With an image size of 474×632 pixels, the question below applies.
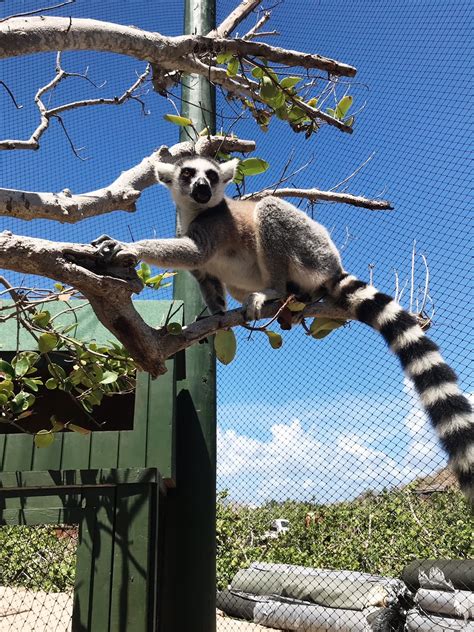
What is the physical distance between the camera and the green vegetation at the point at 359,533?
5863mm

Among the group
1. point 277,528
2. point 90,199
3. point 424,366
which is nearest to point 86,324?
point 90,199

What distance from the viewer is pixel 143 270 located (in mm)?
3502

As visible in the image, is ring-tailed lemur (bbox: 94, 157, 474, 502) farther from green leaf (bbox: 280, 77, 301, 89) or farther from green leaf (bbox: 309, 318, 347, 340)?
green leaf (bbox: 280, 77, 301, 89)

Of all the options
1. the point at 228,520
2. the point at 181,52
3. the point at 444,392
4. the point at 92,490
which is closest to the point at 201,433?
the point at 92,490

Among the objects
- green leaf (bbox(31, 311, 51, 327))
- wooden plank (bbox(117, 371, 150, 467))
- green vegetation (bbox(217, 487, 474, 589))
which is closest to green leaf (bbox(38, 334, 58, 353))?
green leaf (bbox(31, 311, 51, 327))

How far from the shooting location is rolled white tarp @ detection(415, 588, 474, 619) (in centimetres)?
423

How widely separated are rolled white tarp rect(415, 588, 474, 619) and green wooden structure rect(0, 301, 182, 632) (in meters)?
2.35

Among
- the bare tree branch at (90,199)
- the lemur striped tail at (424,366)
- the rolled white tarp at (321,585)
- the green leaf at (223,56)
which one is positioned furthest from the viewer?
the rolled white tarp at (321,585)

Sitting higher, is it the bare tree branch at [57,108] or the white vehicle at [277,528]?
the bare tree branch at [57,108]

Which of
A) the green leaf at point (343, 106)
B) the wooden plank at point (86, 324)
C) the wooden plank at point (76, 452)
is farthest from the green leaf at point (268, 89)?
the wooden plank at point (76, 452)

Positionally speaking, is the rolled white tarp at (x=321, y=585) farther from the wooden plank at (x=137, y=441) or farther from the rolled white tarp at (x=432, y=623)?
the wooden plank at (x=137, y=441)

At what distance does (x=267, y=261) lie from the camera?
3.54 metres

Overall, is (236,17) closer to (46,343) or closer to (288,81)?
(288,81)

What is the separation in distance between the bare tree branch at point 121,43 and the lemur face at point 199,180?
3.94ft
